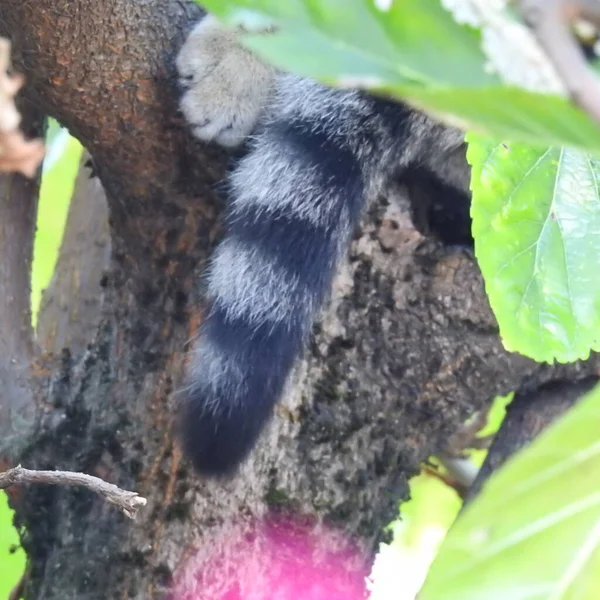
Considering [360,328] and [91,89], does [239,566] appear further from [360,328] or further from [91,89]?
[91,89]

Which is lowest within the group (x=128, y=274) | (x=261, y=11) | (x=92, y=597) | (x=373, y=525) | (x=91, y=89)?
(x=92, y=597)

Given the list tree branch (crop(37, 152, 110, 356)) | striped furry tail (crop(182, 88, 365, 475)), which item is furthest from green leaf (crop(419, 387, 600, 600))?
tree branch (crop(37, 152, 110, 356))

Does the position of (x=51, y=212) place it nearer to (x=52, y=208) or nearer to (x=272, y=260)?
(x=52, y=208)

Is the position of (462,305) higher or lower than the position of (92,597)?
higher

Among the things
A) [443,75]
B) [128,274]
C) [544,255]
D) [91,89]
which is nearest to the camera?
[443,75]

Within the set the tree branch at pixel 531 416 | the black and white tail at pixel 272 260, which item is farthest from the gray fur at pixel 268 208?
the tree branch at pixel 531 416

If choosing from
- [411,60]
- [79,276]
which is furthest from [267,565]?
[411,60]

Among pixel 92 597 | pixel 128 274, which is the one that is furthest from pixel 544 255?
pixel 92 597
